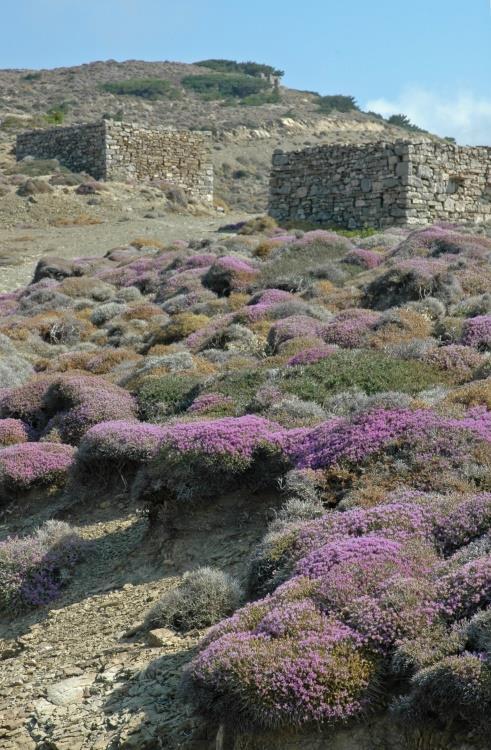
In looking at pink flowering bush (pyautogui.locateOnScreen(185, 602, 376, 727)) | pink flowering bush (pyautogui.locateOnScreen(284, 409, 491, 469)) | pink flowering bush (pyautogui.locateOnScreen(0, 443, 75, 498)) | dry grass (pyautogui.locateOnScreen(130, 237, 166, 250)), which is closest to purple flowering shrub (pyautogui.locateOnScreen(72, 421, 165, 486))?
pink flowering bush (pyautogui.locateOnScreen(0, 443, 75, 498))

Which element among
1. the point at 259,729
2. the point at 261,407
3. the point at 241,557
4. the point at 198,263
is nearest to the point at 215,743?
the point at 259,729

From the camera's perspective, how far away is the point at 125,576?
8273mm

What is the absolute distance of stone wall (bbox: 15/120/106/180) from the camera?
4262 centimetres

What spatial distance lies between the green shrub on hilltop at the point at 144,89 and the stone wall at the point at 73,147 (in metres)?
41.8

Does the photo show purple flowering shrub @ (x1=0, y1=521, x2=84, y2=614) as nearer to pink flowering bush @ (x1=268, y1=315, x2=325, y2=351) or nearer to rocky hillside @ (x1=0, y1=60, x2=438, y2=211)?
pink flowering bush @ (x1=268, y1=315, x2=325, y2=351)

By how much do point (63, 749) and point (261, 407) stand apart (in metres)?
5.22

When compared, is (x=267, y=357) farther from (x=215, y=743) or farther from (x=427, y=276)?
(x=215, y=743)

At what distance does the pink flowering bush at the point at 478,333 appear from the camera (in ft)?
38.7

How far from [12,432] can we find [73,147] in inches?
1360

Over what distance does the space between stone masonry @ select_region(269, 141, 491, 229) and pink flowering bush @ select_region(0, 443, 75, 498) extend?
17.4m

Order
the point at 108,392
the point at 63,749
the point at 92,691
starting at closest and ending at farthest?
the point at 63,749
the point at 92,691
the point at 108,392

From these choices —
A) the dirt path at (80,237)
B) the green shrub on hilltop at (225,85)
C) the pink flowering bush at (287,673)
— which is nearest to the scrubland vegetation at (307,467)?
the pink flowering bush at (287,673)

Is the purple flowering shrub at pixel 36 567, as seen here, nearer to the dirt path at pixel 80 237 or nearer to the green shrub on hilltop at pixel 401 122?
the dirt path at pixel 80 237

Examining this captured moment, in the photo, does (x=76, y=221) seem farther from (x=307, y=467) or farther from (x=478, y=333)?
(x=307, y=467)
